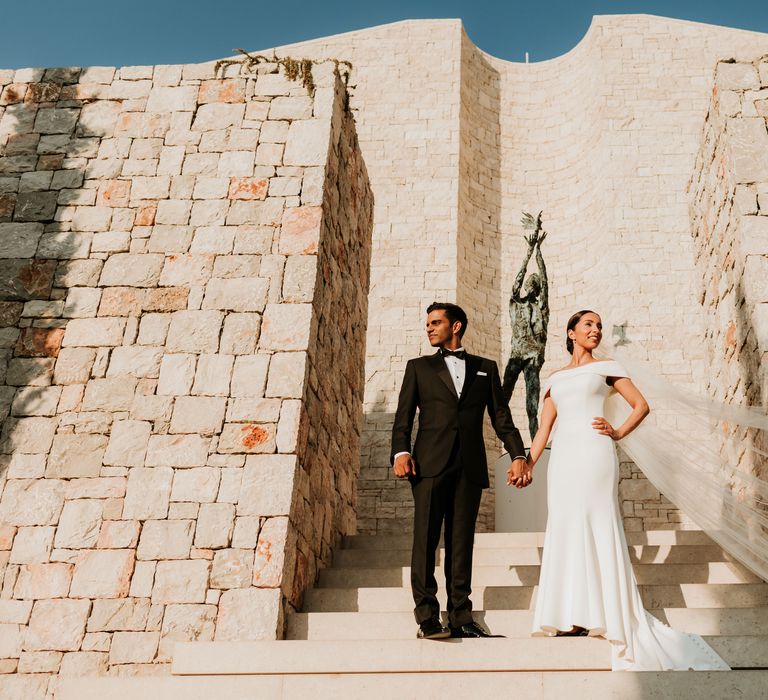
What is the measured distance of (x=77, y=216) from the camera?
602 cm

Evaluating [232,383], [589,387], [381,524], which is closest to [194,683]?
[232,383]

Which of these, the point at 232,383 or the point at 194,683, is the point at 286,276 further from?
→ the point at 194,683

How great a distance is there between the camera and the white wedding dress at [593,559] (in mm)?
3779

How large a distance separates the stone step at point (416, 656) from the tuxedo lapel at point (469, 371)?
125cm

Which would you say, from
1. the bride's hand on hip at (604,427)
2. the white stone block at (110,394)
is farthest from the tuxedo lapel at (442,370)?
the white stone block at (110,394)

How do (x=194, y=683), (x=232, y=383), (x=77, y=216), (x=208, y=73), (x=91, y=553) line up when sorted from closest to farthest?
(x=194, y=683) → (x=91, y=553) → (x=232, y=383) → (x=77, y=216) → (x=208, y=73)

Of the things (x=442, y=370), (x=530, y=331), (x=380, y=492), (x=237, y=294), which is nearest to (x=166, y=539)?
(x=237, y=294)

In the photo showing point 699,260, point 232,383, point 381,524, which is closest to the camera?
point 232,383

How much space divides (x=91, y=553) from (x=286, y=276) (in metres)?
2.03

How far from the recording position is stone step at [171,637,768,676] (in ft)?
12.6

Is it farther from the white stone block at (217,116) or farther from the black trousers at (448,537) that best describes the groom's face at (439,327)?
the white stone block at (217,116)

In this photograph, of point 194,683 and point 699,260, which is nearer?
point 194,683

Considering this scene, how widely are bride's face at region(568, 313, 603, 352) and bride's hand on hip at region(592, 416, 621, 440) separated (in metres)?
0.46

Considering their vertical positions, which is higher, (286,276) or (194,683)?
(286,276)
